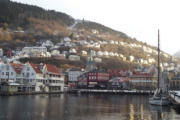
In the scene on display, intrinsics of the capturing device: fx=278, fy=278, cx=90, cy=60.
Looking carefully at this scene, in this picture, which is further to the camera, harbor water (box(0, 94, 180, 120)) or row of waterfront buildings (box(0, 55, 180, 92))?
row of waterfront buildings (box(0, 55, 180, 92))

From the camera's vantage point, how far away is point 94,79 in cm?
12988

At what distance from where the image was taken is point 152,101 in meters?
55.4

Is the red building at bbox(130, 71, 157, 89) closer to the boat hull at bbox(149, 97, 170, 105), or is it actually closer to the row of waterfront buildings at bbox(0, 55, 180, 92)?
the row of waterfront buildings at bbox(0, 55, 180, 92)

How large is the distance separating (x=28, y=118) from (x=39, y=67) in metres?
60.9

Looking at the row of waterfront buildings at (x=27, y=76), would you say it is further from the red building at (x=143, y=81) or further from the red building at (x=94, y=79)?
the red building at (x=143, y=81)

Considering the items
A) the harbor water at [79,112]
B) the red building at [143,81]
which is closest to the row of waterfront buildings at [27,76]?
the harbor water at [79,112]

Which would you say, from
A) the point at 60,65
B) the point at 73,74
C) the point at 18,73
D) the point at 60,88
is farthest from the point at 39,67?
the point at 60,65

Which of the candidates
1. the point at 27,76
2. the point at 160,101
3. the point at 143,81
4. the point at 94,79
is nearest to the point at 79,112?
the point at 160,101

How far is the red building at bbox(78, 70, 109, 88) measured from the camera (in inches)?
5108

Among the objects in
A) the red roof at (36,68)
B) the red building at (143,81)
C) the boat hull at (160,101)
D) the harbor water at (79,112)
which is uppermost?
the red roof at (36,68)

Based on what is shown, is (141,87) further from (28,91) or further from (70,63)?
(70,63)

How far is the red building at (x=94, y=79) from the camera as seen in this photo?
129750 mm

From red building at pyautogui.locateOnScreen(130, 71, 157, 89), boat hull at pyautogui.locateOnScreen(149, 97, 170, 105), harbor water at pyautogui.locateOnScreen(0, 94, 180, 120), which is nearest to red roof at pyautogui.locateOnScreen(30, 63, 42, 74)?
harbor water at pyautogui.locateOnScreen(0, 94, 180, 120)

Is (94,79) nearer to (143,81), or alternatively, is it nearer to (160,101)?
A: (143,81)
